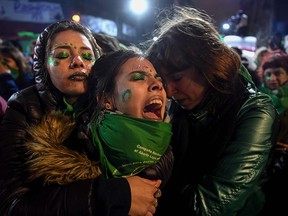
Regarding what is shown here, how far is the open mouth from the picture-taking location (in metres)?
1.75

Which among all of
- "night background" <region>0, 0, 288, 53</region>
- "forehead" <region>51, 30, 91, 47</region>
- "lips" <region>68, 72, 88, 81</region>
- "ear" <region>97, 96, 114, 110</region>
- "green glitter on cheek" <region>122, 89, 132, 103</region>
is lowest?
"night background" <region>0, 0, 288, 53</region>

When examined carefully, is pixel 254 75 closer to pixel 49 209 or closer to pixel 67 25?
pixel 67 25

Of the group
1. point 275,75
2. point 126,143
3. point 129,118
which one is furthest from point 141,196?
point 275,75

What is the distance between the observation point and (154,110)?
5.82 ft

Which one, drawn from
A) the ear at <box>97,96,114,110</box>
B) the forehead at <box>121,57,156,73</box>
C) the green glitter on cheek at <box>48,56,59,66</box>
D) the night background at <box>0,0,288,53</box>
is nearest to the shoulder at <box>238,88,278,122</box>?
the forehead at <box>121,57,156,73</box>

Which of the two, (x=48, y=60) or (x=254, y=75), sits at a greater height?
(x=48, y=60)

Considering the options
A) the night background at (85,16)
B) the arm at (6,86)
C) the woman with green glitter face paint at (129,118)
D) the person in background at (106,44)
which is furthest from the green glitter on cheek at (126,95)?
the night background at (85,16)

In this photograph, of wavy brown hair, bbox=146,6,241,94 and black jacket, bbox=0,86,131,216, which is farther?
wavy brown hair, bbox=146,6,241,94

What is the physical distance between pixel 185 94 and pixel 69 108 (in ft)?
2.68

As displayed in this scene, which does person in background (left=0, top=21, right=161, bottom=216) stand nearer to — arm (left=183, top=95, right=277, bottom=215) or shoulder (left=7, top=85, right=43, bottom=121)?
shoulder (left=7, top=85, right=43, bottom=121)

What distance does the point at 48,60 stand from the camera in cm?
197

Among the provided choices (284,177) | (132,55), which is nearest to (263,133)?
(284,177)

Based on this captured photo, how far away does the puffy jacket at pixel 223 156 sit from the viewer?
5.10 ft

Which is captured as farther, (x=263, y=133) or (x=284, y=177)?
(x=284, y=177)
